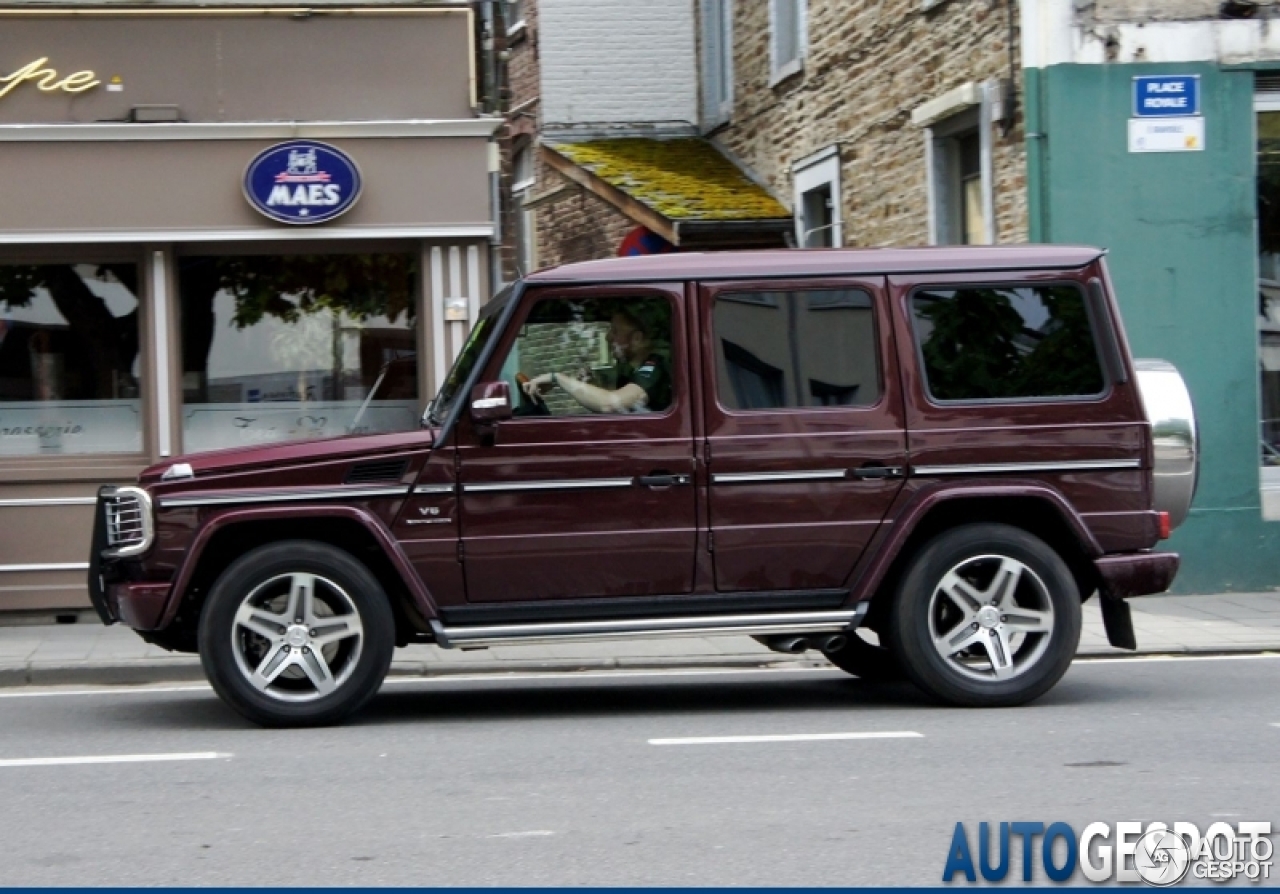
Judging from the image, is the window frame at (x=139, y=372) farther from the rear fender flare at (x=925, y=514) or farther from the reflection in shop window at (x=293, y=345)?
the rear fender flare at (x=925, y=514)

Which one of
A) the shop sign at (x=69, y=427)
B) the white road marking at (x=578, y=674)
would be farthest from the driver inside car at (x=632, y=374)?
the shop sign at (x=69, y=427)

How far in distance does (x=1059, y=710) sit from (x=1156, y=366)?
1.71 m

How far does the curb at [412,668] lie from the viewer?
412 inches

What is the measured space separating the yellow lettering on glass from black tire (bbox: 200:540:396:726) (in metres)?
5.82

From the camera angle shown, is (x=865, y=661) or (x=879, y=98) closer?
(x=865, y=661)

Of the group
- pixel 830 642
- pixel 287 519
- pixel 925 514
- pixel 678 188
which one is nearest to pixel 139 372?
pixel 287 519

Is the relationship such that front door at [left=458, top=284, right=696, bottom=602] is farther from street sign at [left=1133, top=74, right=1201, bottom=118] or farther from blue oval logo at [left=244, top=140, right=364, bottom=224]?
street sign at [left=1133, top=74, right=1201, bottom=118]

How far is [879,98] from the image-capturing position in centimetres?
1628

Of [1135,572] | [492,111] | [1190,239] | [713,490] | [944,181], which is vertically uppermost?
[492,111]

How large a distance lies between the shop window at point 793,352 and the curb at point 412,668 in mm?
2619

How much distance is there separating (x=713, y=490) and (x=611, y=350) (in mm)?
785

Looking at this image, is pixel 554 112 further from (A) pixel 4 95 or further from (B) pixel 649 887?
(B) pixel 649 887

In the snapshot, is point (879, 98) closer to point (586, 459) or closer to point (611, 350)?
point (611, 350)

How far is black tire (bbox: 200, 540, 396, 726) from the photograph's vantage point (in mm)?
8094
